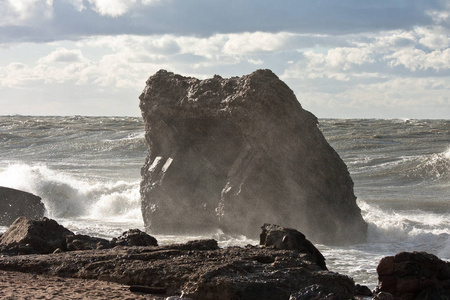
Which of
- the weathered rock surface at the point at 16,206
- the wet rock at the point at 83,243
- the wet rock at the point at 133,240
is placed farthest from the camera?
the weathered rock surface at the point at 16,206

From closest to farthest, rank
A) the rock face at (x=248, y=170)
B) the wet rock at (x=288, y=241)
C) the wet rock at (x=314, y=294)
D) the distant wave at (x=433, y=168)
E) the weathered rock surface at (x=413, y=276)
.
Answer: the wet rock at (x=314, y=294), the weathered rock surface at (x=413, y=276), the wet rock at (x=288, y=241), the rock face at (x=248, y=170), the distant wave at (x=433, y=168)

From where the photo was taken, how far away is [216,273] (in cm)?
573

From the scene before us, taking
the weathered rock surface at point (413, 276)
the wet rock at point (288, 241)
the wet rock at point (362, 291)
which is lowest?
the wet rock at point (362, 291)

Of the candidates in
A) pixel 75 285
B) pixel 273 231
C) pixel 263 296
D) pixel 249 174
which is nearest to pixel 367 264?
pixel 273 231

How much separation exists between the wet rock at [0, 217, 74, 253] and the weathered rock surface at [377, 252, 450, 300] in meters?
3.91

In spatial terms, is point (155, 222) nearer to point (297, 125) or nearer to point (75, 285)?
point (297, 125)

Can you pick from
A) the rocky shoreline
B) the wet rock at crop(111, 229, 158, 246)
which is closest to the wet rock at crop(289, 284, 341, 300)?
the rocky shoreline

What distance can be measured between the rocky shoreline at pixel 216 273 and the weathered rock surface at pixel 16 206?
616cm

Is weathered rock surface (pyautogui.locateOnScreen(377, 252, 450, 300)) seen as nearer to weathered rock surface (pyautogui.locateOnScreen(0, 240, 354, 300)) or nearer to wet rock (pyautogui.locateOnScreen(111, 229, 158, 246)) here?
weathered rock surface (pyautogui.locateOnScreen(0, 240, 354, 300))

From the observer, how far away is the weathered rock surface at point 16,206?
13.3 meters

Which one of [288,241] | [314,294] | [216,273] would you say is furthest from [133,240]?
[314,294]

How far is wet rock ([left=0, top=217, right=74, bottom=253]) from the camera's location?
7953 mm

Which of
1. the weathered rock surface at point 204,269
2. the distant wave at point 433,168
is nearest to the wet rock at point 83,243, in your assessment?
the weathered rock surface at point 204,269

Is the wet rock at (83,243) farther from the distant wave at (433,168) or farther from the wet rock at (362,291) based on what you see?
the distant wave at (433,168)
